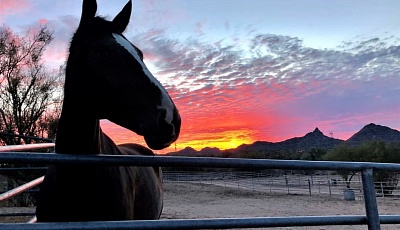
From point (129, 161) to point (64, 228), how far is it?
1.15 ft

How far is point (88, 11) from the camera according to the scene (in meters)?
2.31

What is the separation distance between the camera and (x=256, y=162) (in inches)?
69.2

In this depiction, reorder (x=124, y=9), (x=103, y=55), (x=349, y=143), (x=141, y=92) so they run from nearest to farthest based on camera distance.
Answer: (x=141, y=92)
(x=103, y=55)
(x=124, y=9)
(x=349, y=143)

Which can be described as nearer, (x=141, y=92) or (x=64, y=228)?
(x=64, y=228)

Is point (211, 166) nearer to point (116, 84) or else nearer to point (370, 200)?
point (116, 84)

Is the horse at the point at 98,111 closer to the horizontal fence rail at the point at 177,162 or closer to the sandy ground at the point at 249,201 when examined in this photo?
the horizontal fence rail at the point at 177,162

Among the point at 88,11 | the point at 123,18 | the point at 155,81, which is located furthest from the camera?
the point at 123,18

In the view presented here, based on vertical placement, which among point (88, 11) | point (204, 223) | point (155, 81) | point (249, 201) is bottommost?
point (249, 201)

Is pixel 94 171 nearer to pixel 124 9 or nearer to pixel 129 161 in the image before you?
pixel 129 161

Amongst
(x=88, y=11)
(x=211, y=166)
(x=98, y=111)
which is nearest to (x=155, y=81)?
(x=98, y=111)

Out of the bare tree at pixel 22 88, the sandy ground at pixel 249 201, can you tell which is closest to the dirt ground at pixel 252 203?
the sandy ground at pixel 249 201

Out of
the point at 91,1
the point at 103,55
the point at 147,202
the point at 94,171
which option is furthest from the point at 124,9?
the point at 147,202

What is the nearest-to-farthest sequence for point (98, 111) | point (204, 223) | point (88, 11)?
point (204, 223) < point (98, 111) < point (88, 11)

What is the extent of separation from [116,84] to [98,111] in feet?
0.83
